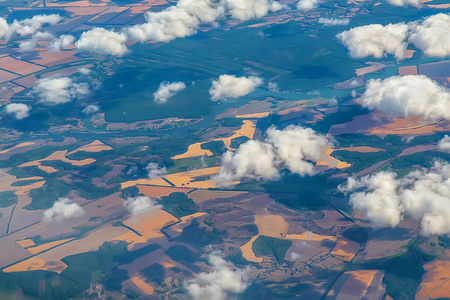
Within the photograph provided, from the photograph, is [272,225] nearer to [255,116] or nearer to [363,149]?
[363,149]

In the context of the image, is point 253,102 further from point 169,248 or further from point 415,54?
point 169,248

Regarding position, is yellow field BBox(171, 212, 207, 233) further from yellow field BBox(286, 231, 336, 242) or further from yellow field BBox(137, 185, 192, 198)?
yellow field BBox(286, 231, 336, 242)

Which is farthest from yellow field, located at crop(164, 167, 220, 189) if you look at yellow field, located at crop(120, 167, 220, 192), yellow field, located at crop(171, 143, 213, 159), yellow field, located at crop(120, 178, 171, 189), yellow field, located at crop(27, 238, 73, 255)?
yellow field, located at crop(27, 238, 73, 255)

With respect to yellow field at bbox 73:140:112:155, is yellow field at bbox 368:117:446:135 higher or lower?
higher

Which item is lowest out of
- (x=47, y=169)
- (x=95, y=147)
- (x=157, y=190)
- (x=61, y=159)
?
(x=95, y=147)

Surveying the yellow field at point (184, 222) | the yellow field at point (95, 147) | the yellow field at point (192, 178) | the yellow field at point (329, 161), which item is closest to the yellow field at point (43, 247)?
the yellow field at point (184, 222)

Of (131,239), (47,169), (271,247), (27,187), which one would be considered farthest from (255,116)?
(131,239)
